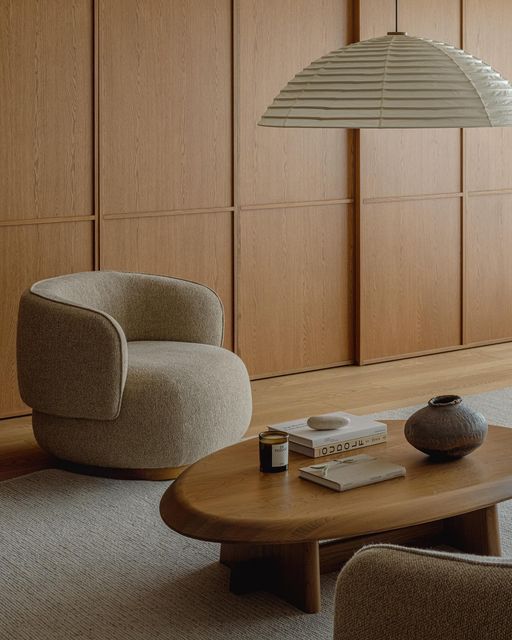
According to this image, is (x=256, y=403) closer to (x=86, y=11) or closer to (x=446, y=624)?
(x=86, y=11)

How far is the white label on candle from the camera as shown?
9.66 ft

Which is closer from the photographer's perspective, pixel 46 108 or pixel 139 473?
pixel 139 473

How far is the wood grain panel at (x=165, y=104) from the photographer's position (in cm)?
487

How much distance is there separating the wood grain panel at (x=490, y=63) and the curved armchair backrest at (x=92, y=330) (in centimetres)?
233

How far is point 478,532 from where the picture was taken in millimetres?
3146

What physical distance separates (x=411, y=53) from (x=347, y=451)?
3.90 feet

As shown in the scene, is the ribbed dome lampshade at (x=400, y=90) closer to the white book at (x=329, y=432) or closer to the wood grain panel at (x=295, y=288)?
the white book at (x=329, y=432)

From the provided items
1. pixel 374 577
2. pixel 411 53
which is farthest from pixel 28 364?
pixel 374 577

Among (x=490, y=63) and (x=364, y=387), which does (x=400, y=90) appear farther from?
(x=490, y=63)

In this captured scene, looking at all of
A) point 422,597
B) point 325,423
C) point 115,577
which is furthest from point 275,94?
point 422,597

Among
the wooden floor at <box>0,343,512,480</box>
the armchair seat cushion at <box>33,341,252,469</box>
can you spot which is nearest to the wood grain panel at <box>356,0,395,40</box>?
the wooden floor at <box>0,343,512,480</box>

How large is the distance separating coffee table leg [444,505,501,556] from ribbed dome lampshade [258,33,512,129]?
1192 mm

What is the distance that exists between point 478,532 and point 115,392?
1.34 metres

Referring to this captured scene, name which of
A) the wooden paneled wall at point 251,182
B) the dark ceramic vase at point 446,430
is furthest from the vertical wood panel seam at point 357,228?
the dark ceramic vase at point 446,430
